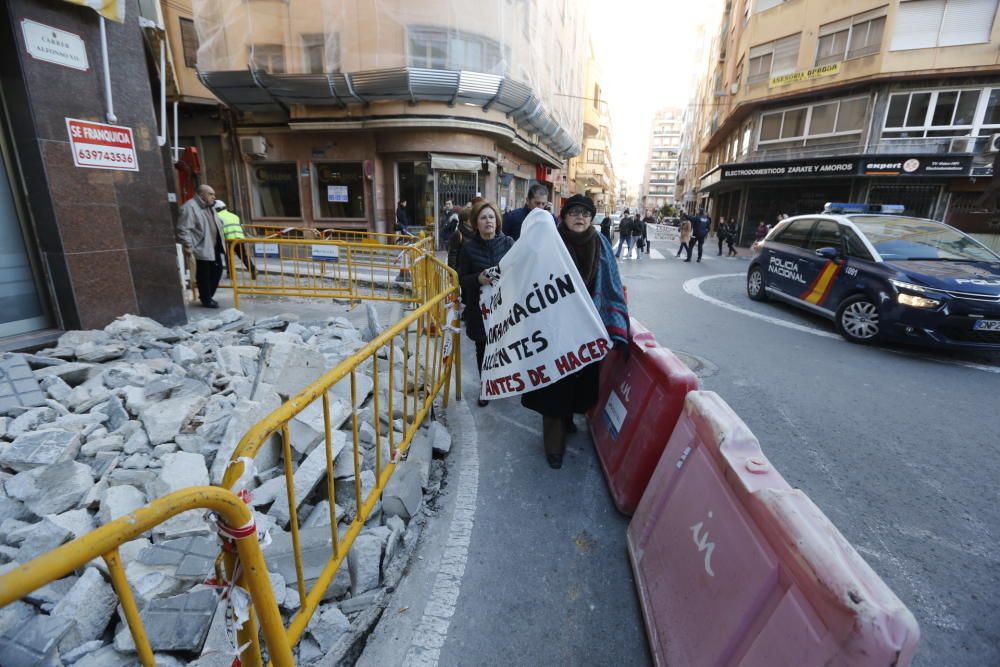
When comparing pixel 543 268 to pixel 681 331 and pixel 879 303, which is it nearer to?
pixel 681 331

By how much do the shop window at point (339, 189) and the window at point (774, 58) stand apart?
22592 mm

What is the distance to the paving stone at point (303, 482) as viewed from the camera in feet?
9.00

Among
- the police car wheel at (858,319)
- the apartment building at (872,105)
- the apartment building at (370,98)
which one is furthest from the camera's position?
the apartment building at (872,105)

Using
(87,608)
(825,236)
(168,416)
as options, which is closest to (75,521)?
(87,608)

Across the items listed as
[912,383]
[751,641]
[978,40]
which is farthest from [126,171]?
[978,40]

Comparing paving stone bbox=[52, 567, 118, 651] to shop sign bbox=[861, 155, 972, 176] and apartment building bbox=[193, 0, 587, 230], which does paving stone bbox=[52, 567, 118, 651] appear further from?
shop sign bbox=[861, 155, 972, 176]

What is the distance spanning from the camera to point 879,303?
6410 millimetres

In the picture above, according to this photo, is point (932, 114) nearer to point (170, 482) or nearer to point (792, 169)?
point (792, 169)

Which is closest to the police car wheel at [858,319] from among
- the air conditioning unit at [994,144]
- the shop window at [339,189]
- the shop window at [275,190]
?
the shop window at [339,189]

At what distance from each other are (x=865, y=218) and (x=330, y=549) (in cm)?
905

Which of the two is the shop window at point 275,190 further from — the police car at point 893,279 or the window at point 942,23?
the window at point 942,23

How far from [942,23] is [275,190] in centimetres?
2854

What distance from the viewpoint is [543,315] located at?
3135 mm

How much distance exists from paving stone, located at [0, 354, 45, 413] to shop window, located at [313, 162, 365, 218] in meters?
14.9
